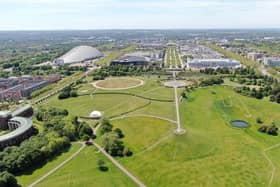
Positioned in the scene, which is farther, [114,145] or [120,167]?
[114,145]

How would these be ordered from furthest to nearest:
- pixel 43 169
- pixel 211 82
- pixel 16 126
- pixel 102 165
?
pixel 211 82 → pixel 16 126 → pixel 102 165 → pixel 43 169

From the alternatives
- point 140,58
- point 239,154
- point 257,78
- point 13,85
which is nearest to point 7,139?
point 239,154

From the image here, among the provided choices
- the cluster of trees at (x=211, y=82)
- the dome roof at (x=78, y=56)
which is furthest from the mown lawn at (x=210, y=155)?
the dome roof at (x=78, y=56)

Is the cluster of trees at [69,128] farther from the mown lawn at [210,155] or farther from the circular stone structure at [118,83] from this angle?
the circular stone structure at [118,83]

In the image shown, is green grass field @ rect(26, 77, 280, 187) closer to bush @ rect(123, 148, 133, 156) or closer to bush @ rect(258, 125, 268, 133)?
bush @ rect(123, 148, 133, 156)

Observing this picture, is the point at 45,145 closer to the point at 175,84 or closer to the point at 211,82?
the point at 175,84

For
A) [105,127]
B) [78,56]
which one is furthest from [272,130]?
[78,56]
